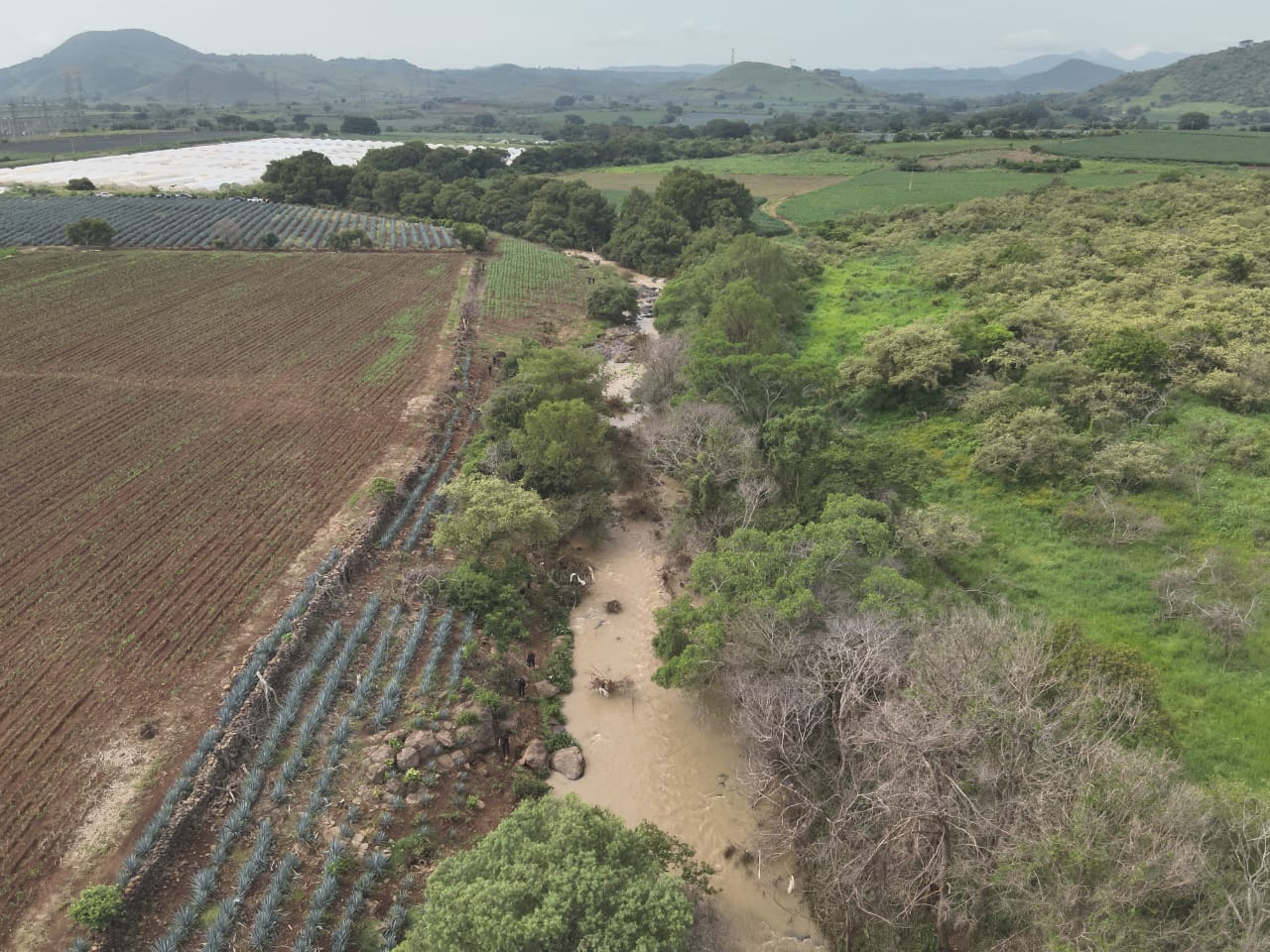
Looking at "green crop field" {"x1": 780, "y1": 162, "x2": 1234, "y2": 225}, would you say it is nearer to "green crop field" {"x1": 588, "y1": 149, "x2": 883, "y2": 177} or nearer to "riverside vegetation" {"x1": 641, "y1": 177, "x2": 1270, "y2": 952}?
"green crop field" {"x1": 588, "y1": 149, "x2": 883, "y2": 177}

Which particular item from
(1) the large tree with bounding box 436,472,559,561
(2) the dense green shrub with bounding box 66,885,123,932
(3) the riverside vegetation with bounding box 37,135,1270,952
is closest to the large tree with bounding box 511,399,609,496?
(3) the riverside vegetation with bounding box 37,135,1270,952

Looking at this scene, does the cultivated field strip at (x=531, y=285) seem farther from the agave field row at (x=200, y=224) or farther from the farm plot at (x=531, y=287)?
the agave field row at (x=200, y=224)

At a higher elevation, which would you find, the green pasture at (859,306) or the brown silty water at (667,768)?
the green pasture at (859,306)

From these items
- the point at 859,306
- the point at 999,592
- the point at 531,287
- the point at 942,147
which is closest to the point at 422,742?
the point at 999,592

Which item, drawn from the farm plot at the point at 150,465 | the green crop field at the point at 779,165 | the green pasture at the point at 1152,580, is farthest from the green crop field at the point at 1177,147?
the farm plot at the point at 150,465

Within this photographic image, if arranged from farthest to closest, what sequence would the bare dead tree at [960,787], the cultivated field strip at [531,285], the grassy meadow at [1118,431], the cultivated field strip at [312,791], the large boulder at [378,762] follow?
the cultivated field strip at [531,285] → the grassy meadow at [1118,431] → the large boulder at [378,762] → the cultivated field strip at [312,791] → the bare dead tree at [960,787]
